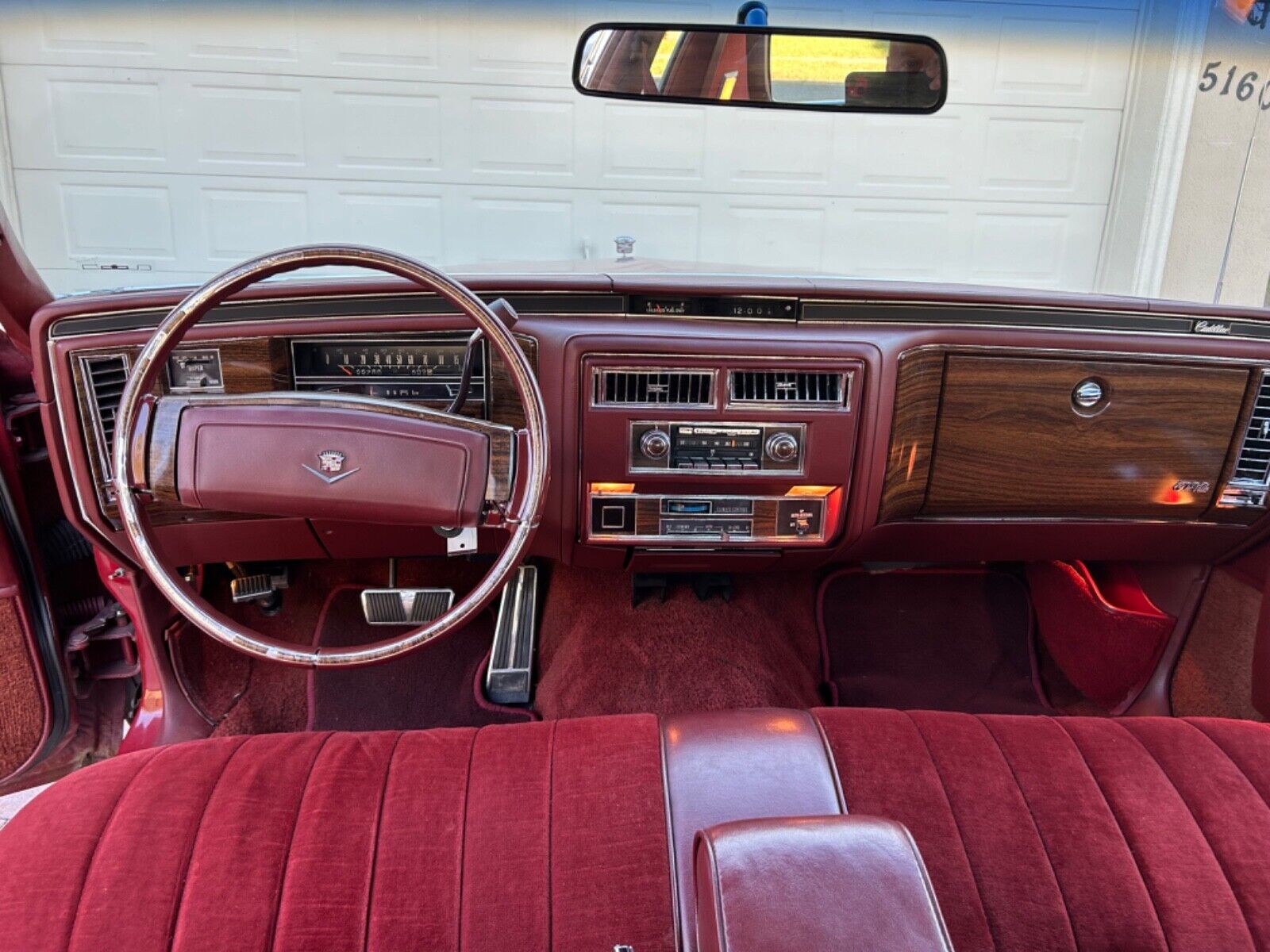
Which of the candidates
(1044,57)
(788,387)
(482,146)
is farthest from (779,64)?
(1044,57)

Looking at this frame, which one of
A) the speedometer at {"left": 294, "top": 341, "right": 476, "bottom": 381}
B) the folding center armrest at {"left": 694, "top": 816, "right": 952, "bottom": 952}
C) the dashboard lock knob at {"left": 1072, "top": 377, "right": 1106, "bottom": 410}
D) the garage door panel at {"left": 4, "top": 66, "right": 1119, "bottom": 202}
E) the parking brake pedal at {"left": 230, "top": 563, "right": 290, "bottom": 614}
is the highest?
the garage door panel at {"left": 4, "top": 66, "right": 1119, "bottom": 202}

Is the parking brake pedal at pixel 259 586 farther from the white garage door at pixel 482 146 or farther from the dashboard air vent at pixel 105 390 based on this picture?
the white garage door at pixel 482 146

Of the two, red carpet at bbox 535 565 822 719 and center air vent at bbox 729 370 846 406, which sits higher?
center air vent at bbox 729 370 846 406

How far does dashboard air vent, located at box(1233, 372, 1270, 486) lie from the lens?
1.87 meters

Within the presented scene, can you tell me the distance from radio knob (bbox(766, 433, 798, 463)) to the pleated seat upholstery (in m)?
0.63

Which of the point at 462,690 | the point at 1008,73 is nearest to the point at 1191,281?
the point at 1008,73

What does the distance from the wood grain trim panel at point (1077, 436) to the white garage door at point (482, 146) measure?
3834mm

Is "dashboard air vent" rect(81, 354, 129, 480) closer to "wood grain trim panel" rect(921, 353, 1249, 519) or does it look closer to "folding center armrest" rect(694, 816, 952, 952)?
"folding center armrest" rect(694, 816, 952, 952)

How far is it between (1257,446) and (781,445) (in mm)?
1090

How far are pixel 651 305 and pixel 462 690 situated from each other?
1244 mm

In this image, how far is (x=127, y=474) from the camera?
135 cm

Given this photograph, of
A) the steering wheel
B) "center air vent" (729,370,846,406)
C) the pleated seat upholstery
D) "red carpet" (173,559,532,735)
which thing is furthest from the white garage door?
the pleated seat upholstery

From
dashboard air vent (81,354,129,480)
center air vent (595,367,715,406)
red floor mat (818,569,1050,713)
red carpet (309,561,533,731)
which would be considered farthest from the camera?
red floor mat (818,569,1050,713)

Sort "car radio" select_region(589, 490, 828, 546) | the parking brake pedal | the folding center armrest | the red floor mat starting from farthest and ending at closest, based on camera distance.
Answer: the red floor mat < the parking brake pedal < "car radio" select_region(589, 490, 828, 546) < the folding center armrest
